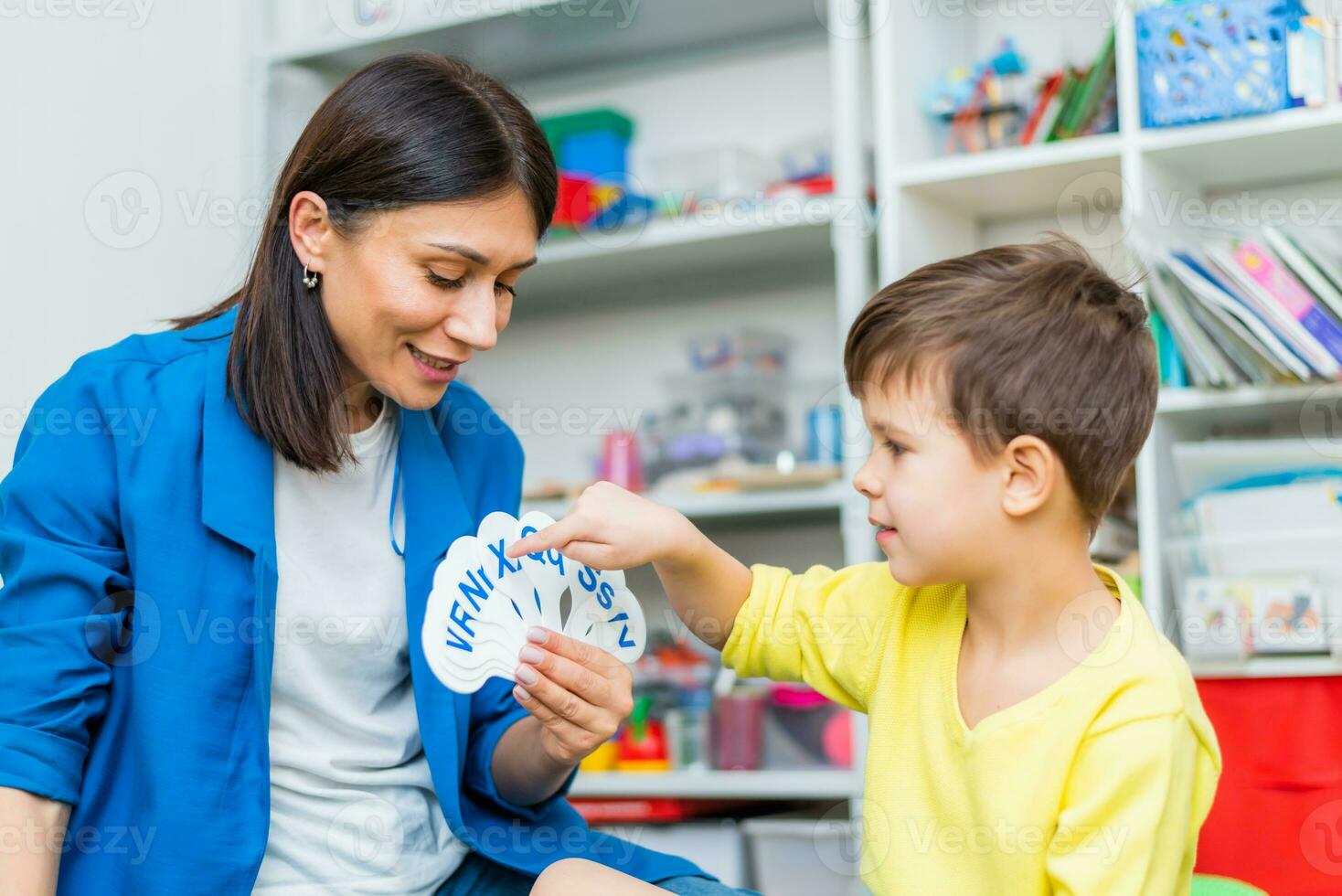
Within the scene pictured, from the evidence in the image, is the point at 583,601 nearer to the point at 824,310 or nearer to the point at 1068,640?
the point at 1068,640

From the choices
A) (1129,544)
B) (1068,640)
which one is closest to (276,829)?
(1068,640)

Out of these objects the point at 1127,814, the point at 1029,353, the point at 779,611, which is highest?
the point at 1029,353

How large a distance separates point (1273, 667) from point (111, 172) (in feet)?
6.18

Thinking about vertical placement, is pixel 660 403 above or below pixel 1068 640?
above

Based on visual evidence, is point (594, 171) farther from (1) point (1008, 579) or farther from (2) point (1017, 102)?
(1) point (1008, 579)

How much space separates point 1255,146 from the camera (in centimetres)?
186

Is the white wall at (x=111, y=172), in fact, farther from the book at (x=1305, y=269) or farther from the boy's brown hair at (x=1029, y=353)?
the book at (x=1305, y=269)

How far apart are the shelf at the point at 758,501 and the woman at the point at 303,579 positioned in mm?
906

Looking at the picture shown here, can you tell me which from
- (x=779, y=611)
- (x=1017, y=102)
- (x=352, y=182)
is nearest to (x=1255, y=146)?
(x=1017, y=102)

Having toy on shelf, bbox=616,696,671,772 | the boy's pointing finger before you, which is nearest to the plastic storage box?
toy on shelf, bbox=616,696,671,772

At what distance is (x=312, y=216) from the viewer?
1.16 meters

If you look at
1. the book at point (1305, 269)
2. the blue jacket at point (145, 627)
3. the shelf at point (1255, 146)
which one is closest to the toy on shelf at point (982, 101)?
the shelf at point (1255, 146)

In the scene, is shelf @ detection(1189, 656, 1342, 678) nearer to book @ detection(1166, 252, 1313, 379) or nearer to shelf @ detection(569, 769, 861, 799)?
book @ detection(1166, 252, 1313, 379)

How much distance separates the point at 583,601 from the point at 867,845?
13.4 inches
